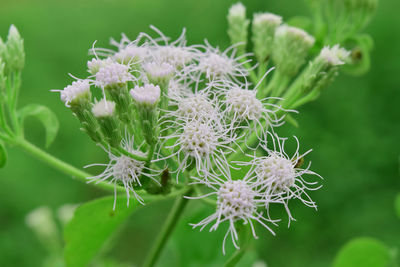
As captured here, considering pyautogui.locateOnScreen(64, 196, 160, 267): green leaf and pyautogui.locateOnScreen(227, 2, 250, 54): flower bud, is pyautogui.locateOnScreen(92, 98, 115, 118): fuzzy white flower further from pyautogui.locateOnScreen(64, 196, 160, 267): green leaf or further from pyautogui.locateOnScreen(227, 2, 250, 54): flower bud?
pyautogui.locateOnScreen(227, 2, 250, 54): flower bud

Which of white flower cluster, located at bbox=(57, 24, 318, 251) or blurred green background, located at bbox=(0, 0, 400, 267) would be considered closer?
white flower cluster, located at bbox=(57, 24, 318, 251)

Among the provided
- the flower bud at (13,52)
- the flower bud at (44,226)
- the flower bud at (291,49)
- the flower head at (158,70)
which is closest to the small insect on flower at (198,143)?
the flower head at (158,70)

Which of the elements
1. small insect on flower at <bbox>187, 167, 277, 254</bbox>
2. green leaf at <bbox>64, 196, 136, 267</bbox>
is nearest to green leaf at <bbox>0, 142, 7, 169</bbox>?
green leaf at <bbox>64, 196, 136, 267</bbox>

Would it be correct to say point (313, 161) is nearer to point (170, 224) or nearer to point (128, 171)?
point (170, 224)

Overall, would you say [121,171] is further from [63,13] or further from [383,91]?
[63,13]

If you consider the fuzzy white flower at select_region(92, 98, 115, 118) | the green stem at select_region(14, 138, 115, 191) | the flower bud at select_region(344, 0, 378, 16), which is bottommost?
the green stem at select_region(14, 138, 115, 191)

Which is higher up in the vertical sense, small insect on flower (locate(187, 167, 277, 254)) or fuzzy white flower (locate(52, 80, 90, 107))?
fuzzy white flower (locate(52, 80, 90, 107))

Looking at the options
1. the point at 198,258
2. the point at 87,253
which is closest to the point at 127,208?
the point at 87,253
